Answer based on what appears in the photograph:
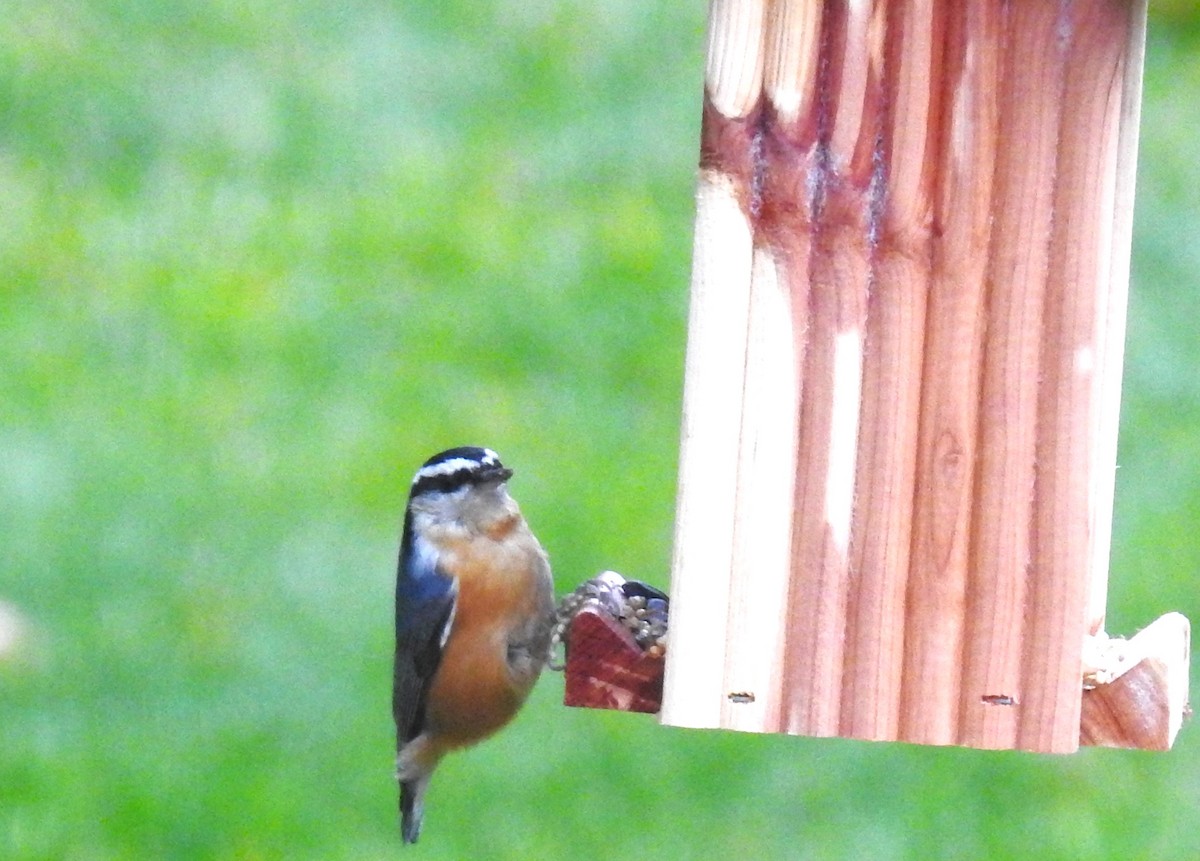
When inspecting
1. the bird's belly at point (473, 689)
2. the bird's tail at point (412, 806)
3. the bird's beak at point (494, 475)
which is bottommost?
the bird's tail at point (412, 806)

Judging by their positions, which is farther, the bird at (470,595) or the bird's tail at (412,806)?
the bird's tail at (412,806)

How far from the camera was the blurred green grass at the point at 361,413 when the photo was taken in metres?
6.92

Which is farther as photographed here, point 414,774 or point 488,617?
point 414,774

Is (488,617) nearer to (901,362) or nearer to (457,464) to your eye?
(457,464)

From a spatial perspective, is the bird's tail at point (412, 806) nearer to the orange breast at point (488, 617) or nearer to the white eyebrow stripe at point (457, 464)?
the orange breast at point (488, 617)

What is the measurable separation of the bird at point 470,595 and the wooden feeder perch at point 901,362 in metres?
1.57

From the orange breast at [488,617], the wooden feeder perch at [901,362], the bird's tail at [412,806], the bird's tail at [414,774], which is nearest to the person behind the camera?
the wooden feeder perch at [901,362]

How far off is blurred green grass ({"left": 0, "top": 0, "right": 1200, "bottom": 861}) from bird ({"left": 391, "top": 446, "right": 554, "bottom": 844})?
1.24 m

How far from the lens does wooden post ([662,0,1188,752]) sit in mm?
3908

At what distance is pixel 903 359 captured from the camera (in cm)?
394

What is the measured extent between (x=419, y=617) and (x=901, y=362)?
1.99 m

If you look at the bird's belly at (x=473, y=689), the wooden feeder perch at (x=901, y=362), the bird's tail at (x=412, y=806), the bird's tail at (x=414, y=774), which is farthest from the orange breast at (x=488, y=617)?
the wooden feeder perch at (x=901, y=362)

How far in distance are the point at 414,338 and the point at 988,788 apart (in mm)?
2894

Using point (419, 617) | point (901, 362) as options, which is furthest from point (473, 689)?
point (901, 362)
